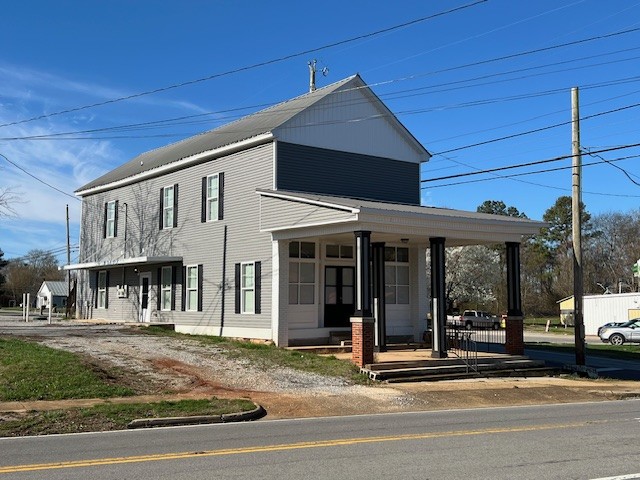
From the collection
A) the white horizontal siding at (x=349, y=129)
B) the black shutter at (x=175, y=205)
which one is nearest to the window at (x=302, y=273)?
the white horizontal siding at (x=349, y=129)

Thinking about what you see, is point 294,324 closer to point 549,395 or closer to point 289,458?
point 549,395

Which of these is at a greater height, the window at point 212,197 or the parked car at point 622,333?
the window at point 212,197

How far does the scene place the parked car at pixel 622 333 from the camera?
39513 mm

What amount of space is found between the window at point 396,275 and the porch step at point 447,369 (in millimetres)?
4874

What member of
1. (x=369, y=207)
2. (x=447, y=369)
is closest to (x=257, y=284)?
(x=369, y=207)

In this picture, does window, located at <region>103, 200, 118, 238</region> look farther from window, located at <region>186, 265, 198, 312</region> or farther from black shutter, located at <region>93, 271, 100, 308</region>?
window, located at <region>186, 265, 198, 312</region>

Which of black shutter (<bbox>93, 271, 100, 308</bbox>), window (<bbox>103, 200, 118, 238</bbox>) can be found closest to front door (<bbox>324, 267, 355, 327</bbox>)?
window (<bbox>103, 200, 118, 238</bbox>)

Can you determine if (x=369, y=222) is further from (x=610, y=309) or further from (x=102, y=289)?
(x=610, y=309)

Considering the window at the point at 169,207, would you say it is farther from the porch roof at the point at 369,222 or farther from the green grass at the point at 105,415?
the green grass at the point at 105,415

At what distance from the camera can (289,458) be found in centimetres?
869

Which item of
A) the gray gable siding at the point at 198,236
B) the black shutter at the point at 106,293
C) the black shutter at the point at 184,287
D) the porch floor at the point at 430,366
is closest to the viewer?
the porch floor at the point at 430,366

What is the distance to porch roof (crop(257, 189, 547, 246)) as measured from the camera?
61.8 feet

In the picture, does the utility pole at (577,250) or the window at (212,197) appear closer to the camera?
the utility pole at (577,250)

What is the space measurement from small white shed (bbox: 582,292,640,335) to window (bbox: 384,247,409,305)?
28862 millimetres
